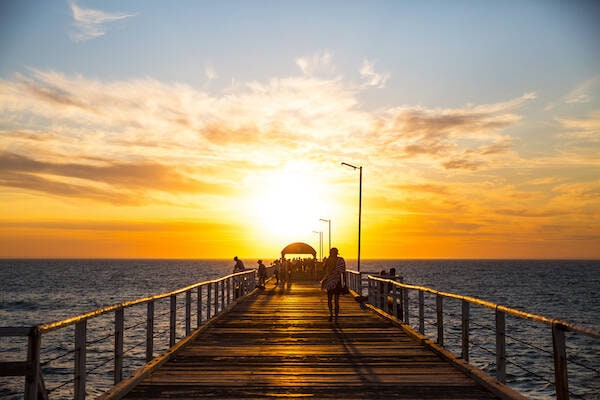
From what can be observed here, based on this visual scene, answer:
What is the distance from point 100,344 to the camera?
120 feet

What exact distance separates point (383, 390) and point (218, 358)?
3665mm

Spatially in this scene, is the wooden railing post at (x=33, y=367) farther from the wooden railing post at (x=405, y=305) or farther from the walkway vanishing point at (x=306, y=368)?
the wooden railing post at (x=405, y=305)

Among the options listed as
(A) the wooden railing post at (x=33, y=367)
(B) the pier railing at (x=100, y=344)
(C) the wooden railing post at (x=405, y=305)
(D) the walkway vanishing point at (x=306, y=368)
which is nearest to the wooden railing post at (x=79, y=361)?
(B) the pier railing at (x=100, y=344)

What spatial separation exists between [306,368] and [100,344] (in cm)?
2986

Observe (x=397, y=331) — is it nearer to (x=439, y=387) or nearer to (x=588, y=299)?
(x=439, y=387)

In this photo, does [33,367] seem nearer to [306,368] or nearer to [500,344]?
[306,368]

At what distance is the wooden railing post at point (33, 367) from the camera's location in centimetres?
559

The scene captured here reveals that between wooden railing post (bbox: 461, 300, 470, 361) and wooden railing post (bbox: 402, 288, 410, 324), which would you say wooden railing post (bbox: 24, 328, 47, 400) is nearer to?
wooden railing post (bbox: 461, 300, 470, 361)

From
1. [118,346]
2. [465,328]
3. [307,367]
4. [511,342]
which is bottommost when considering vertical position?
[511,342]

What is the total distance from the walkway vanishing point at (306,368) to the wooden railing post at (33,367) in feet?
6.00

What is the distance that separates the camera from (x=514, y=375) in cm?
2631

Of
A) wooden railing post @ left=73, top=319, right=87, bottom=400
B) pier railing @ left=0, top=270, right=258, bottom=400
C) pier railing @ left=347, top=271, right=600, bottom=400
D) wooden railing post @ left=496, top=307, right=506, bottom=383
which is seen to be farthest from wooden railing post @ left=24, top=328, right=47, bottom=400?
wooden railing post @ left=496, top=307, right=506, bottom=383

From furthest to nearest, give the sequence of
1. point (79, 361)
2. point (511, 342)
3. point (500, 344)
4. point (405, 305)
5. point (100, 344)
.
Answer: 1. point (511, 342)
2. point (100, 344)
3. point (405, 305)
4. point (500, 344)
5. point (79, 361)

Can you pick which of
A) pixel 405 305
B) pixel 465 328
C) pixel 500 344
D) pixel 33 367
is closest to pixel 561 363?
pixel 500 344
